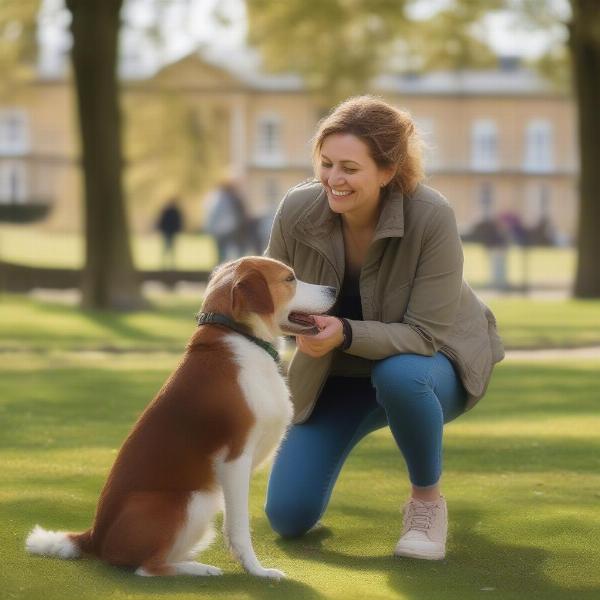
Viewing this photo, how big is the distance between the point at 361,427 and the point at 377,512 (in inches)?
18.4

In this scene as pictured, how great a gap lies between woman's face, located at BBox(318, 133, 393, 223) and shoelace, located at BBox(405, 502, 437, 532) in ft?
3.98

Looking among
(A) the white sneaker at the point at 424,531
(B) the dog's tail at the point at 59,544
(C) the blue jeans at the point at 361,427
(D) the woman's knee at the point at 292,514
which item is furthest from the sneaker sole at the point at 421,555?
(B) the dog's tail at the point at 59,544

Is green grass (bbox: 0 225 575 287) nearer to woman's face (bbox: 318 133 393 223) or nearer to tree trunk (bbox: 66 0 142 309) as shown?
tree trunk (bbox: 66 0 142 309)

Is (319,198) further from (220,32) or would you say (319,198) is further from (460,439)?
(220,32)

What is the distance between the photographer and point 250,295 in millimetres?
5238

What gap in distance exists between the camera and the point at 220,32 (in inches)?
881

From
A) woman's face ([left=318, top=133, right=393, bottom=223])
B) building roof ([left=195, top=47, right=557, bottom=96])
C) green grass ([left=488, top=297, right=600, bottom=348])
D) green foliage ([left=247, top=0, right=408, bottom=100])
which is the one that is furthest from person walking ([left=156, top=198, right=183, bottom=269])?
building roof ([left=195, top=47, right=557, bottom=96])

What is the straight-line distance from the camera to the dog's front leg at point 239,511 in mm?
5098

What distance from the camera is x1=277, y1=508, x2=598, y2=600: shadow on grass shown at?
515cm

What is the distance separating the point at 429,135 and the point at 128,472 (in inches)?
82.2

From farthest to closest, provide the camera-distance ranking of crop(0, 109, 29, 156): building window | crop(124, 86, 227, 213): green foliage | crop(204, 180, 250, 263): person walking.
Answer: crop(0, 109, 29, 156): building window < crop(124, 86, 227, 213): green foliage < crop(204, 180, 250, 263): person walking

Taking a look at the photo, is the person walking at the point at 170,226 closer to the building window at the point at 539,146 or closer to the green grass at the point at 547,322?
the green grass at the point at 547,322

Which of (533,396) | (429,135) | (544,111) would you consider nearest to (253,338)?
(429,135)

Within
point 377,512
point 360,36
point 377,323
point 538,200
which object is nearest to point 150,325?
point 360,36
